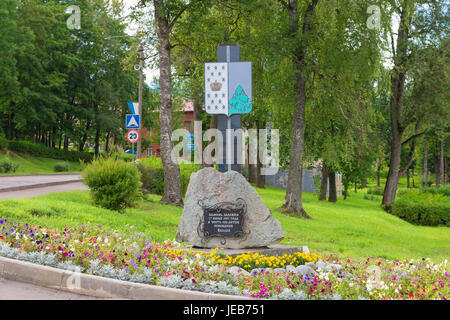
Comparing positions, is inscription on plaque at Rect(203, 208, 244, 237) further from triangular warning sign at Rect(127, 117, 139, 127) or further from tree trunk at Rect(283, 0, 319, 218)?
triangular warning sign at Rect(127, 117, 139, 127)

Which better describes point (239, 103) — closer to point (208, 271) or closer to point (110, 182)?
point (110, 182)

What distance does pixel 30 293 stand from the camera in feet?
19.5

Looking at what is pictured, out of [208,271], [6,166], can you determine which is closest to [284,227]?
[208,271]

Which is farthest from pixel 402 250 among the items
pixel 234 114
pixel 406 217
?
pixel 406 217

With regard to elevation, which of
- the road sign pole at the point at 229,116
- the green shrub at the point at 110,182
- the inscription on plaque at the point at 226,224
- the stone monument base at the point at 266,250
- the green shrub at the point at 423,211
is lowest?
the green shrub at the point at 423,211

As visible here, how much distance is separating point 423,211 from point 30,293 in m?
25.8

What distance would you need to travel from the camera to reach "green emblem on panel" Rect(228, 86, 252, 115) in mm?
11141

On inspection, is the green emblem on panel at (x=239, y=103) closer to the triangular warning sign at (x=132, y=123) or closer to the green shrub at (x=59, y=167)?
the triangular warning sign at (x=132, y=123)

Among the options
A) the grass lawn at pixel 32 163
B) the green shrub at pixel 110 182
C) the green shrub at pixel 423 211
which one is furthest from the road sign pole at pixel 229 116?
the grass lawn at pixel 32 163

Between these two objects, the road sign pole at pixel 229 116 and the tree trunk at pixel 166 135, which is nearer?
the road sign pole at pixel 229 116

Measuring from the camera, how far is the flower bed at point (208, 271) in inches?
237

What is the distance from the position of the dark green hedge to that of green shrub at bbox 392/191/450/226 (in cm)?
2559

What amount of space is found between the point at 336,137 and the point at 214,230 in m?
12.9

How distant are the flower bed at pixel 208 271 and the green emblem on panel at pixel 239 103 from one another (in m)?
3.93
